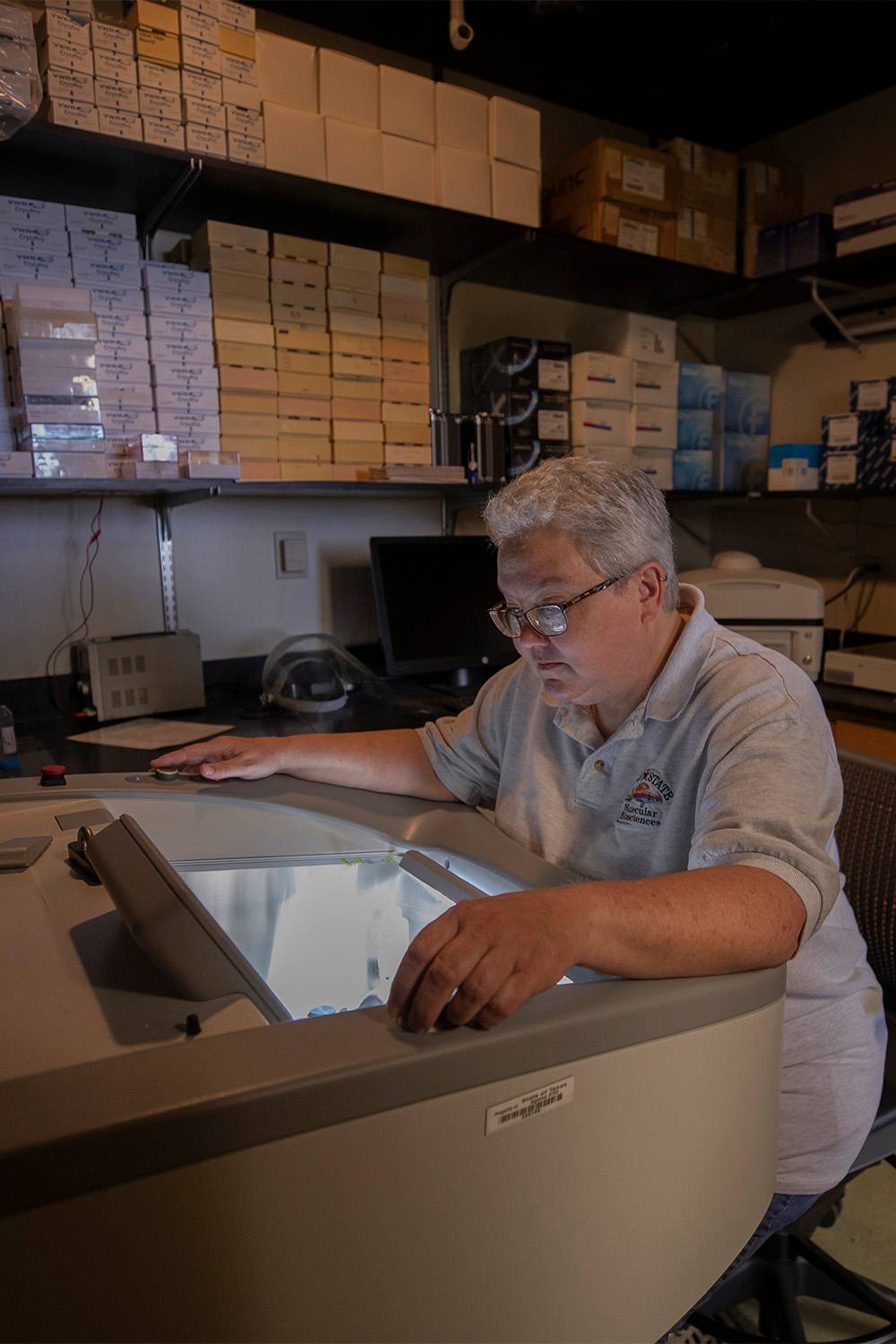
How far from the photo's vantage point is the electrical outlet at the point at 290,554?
2.45m

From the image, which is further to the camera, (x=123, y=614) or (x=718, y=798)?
(x=123, y=614)

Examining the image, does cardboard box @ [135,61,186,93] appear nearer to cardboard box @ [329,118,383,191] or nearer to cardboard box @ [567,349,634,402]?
cardboard box @ [329,118,383,191]

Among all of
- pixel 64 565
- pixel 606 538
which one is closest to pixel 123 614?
pixel 64 565

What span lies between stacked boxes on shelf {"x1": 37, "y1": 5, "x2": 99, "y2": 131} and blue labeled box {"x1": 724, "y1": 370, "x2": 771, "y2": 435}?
7.17 ft

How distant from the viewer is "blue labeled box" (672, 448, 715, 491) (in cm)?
286

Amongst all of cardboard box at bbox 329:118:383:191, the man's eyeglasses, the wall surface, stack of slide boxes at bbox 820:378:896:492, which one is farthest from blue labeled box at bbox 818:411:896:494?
the man's eyeglasses

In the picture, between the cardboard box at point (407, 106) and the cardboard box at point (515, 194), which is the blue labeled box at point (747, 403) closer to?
the cardboard box at point (515, 194)

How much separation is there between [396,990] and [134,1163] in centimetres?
20

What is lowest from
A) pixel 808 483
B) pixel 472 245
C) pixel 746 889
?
pixel 746 889

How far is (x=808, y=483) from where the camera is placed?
2.86m

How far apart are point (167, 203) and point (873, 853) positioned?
6.42 feet

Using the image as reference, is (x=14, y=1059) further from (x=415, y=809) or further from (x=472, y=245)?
(x=472, y=245)

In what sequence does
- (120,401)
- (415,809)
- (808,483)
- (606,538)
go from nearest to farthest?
(606,538), (415,809), (120,401), (808,483)

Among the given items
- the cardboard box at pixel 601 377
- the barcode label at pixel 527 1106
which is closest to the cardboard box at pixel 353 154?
the cardboard box at pixel 601 377
